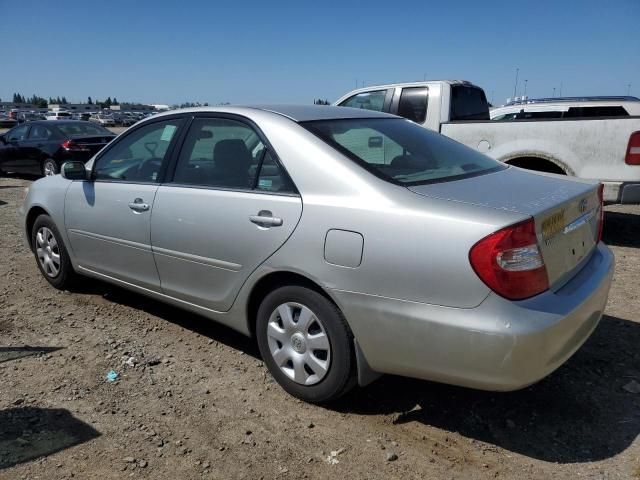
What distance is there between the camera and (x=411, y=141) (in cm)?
350

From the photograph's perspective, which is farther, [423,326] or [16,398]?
[16,398]

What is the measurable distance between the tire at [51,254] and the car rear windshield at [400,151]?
2.69 m

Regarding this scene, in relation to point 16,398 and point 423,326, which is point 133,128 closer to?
point 16,398

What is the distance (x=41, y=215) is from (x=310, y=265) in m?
3.17

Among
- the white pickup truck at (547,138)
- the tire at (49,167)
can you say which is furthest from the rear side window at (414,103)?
the tire at (49,167)

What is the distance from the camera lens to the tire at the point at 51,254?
15.3ft

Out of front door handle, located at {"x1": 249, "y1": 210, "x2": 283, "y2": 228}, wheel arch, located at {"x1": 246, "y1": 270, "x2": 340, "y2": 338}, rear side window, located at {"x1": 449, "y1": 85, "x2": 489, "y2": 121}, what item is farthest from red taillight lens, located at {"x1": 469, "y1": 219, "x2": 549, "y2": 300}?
rear side window, located at {"x1": 449, "y1": 85, "x2": 489, "y2": 121}

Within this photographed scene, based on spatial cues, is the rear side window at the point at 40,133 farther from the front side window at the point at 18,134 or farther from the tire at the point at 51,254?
the tire at the point at 51,254

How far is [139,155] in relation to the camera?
4039 millimetres

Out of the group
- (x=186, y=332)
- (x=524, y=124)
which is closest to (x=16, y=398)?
(x=186, y=332)

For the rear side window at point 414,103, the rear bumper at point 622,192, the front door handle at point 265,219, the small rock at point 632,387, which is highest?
the rear side window at point 414,103

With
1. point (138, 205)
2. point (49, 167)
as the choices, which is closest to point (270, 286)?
point (138, 205)

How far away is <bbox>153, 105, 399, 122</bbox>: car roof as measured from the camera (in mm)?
3336

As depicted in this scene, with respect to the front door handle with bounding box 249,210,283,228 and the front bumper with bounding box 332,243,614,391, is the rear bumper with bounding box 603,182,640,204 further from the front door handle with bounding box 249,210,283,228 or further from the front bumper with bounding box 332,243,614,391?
the front door handle with bounding box 249,210,283,228
